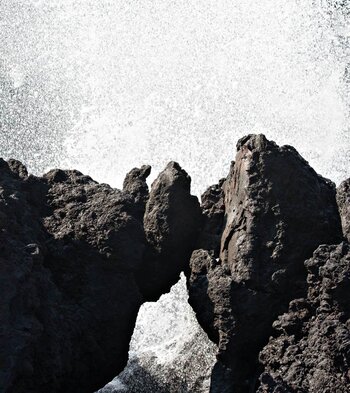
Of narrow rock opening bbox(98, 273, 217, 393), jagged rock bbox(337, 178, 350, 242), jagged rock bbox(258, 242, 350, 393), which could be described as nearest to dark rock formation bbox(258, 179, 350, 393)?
jagged rock bbox(258, 242, 350, 393)

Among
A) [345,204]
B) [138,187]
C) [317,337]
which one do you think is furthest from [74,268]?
[345,204]

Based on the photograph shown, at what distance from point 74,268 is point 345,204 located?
17.0 feet

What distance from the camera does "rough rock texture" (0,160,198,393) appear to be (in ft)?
44.1

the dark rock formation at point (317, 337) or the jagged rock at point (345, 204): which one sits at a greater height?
the jagged rock at point (345, 204)

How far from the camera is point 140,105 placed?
27281mm

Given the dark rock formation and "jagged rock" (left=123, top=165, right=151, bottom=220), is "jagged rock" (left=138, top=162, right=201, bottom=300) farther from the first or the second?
the dark rock formation

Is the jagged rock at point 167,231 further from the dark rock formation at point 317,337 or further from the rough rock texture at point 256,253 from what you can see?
the dark rock formation at point 317,337

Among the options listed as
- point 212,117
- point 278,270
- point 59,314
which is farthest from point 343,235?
point 212,117

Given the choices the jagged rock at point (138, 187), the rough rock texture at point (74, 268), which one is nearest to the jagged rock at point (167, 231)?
the rough rock texture at point (74, 268)

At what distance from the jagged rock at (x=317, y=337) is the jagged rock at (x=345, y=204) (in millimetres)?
653

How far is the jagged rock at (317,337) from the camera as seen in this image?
532 inches

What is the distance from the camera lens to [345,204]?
15469 millimetres

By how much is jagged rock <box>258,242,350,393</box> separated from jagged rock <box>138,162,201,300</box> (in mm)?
2570

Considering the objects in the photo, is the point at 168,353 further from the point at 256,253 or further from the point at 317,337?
the point at 317,337
